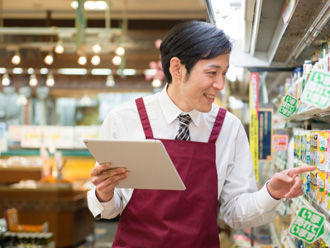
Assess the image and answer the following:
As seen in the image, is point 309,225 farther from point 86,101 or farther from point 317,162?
point 86,101

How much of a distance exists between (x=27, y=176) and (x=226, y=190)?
23.8 ft

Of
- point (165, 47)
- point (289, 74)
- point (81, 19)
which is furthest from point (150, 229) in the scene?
point (81, 19)

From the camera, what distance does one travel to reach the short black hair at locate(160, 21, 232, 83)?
2076 millimetres

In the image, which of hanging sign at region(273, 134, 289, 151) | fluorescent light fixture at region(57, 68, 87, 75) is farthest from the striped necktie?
fluorescent light fixture at region(57, 68, 87, 75)

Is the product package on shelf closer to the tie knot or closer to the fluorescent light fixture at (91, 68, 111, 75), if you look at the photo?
the tie knot

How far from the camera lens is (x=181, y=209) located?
6.92 feet

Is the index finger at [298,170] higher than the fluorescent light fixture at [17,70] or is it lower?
higher

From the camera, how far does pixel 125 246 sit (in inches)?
85.3

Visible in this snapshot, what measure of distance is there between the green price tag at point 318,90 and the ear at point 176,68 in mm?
784

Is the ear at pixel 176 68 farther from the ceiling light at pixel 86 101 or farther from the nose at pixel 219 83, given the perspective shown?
the ceiling light at pixel 86 101

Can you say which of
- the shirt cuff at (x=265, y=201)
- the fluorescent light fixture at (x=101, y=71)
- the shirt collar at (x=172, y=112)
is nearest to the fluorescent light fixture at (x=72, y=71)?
the fluorescent light fixture at (x=101, y=71)

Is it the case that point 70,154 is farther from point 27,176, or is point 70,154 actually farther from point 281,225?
point 281,225

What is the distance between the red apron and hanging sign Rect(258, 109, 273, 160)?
1345mm

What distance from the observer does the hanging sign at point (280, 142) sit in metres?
3.36
